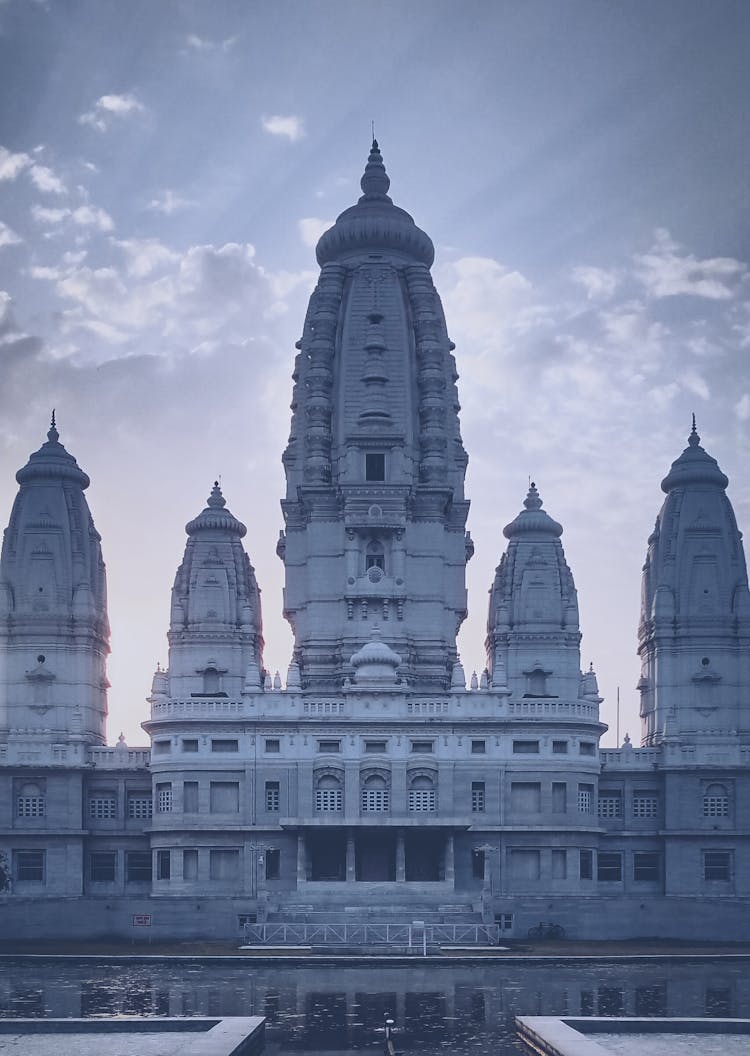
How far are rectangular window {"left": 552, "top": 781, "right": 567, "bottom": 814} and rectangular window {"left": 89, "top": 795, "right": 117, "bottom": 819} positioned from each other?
2776cm

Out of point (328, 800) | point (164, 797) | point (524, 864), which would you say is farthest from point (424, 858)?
point (164, 797)

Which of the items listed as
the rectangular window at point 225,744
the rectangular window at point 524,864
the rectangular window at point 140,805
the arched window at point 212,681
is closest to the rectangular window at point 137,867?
the rectangular window at point 140,805

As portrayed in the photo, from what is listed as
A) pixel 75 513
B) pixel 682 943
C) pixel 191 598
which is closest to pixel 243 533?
pixel 191 598

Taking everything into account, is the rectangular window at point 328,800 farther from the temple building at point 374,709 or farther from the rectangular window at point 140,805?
the rectangular window at point 140,805

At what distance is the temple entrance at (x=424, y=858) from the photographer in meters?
92.3

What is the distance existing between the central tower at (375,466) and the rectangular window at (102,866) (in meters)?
16.6

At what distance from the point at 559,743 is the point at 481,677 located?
26.9 m

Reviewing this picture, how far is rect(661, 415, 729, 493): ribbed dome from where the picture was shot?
115000 mm

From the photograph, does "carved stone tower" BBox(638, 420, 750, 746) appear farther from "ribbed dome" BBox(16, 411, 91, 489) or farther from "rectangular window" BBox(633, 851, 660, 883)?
"ribbed dome" BBox(16, 411, 91, 489)

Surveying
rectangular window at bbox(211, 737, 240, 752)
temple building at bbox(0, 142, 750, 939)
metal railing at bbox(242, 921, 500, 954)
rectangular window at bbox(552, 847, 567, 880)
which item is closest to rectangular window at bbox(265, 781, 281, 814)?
temple building at bbox(0, 142, 750, 939)

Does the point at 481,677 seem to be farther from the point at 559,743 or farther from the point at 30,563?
the point at 30,563

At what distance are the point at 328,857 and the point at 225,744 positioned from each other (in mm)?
8780

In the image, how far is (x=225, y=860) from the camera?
92875 mm

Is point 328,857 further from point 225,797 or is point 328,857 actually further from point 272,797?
point 225,797
